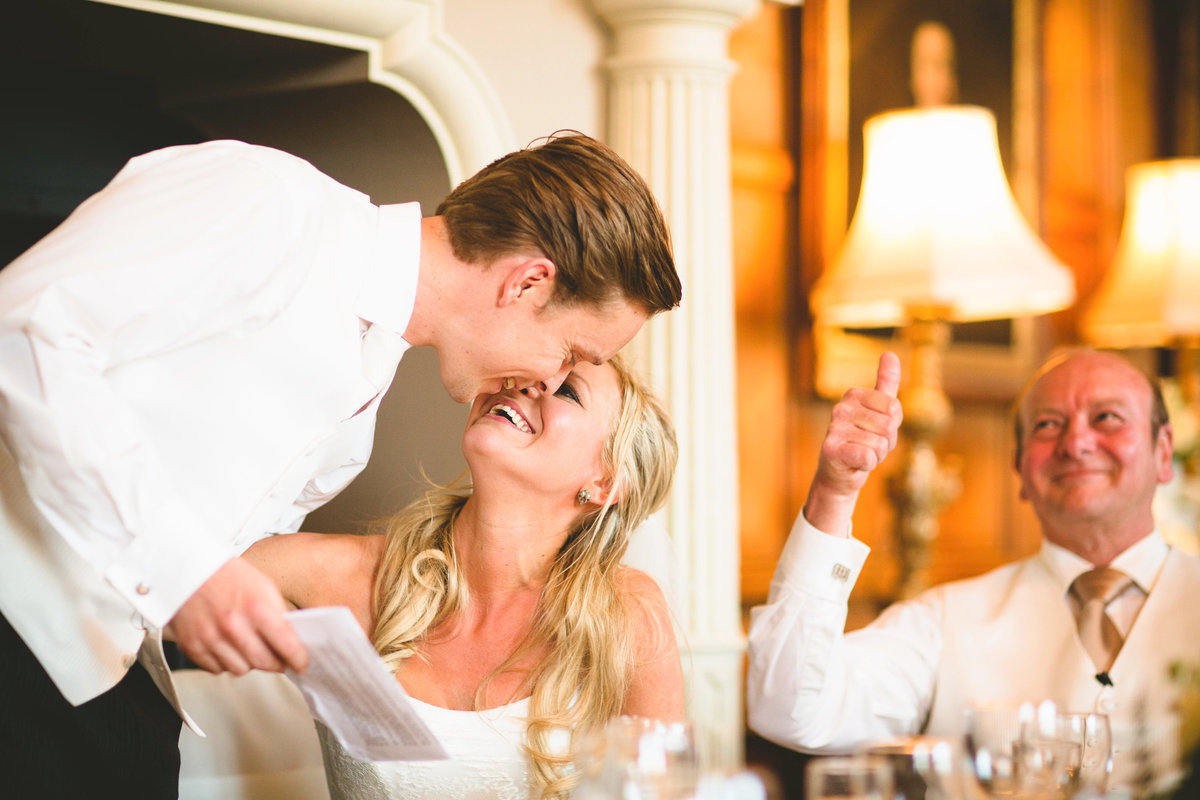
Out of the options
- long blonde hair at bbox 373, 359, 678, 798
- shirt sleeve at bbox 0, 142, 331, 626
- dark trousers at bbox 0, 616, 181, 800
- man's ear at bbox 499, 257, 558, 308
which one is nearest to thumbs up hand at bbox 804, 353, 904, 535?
long blonde hair at bbox 373, 359, 678, 798

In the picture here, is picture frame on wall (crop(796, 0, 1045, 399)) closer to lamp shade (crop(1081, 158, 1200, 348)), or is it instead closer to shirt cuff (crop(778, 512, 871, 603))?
lamp shade (crop(1081, 158, 1200, 348))

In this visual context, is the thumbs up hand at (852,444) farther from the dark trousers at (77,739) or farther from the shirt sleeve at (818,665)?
the dark trousers at (77,739)

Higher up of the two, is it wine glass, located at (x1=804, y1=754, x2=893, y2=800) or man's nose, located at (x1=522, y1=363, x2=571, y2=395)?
man's nose, located at (x1=522, y1=363, x2=571, y2=395)

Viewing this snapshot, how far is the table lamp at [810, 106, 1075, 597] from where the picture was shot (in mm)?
3016

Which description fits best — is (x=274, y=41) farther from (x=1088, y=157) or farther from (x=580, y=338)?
(x=1088, y=157)

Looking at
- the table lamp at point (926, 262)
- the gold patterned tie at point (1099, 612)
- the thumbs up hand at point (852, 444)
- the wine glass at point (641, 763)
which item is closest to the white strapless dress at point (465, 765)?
the thumbs up hand at point (852, 444)

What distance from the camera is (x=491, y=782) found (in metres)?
1.84

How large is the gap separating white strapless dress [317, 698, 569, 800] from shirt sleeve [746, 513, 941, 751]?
405 millimetres

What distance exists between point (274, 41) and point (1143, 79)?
3798 mm

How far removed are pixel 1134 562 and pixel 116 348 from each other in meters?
1.90

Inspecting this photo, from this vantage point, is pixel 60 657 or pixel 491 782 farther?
pixel 491 782

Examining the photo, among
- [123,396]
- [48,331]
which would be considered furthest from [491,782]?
[48,331]

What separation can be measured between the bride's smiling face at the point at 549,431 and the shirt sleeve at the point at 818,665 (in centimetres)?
38

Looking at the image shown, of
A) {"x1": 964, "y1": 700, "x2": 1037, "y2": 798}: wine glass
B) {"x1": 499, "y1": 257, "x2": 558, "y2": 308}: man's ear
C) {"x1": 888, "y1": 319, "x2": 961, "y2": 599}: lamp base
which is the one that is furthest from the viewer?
{"x1": 888, "y1": 319, "x2": 961, "y2": 599}: lamp base
